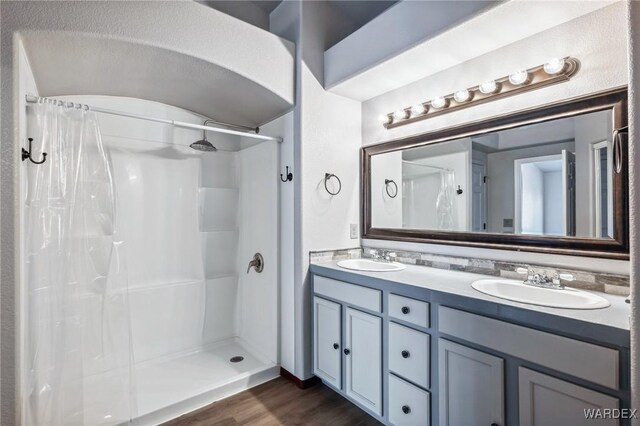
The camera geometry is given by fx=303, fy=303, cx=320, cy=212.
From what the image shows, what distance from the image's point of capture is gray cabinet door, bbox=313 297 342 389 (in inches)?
81.4

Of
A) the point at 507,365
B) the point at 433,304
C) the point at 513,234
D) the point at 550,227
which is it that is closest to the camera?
the point at 507,365

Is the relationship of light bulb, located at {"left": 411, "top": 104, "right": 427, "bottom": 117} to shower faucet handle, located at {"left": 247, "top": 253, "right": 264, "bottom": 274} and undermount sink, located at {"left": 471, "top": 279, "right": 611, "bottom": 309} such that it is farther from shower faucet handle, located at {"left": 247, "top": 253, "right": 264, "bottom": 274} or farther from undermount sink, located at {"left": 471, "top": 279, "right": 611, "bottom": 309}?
shower faucet handle, located at {"left": 247, "top": 253, "right": 264, "bottom": 274}

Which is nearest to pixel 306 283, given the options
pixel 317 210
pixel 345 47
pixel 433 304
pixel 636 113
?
pixel 317 210

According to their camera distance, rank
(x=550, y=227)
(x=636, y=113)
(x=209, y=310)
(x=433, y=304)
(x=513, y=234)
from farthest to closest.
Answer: (x=209, y=310), (x=513, y=234), (x=550, y=227), (x=433, y=304), (x=636, y=113)

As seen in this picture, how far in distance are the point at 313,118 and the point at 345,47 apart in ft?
A: 1.85

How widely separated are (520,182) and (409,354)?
3.94 feet

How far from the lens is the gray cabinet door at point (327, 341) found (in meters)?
2.07

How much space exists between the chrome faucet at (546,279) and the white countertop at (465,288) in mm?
144

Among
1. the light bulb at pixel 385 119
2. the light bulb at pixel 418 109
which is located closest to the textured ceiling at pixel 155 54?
the light bulb at pixel 385 119

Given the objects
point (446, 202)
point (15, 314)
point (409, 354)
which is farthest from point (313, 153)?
point (15, 314)

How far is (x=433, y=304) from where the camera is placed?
5.01ft

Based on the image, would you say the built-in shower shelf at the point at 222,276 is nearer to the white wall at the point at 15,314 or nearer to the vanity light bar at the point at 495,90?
the white wall at the point at 15,314

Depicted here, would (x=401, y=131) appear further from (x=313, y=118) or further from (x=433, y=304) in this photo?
(x=433, y=304)

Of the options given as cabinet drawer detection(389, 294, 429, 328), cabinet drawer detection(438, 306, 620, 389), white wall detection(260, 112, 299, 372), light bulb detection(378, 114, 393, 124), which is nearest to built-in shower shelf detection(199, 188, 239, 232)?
white wall detection(260, 112, 299, 372)
